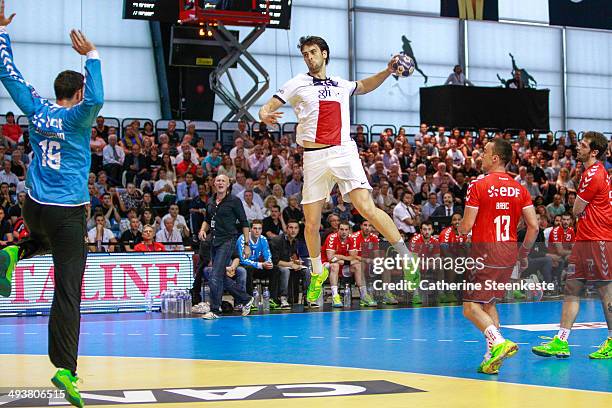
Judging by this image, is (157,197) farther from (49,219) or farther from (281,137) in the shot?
(49,219)

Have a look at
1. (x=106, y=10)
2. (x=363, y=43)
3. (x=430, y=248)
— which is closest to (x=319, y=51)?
(x=430, y=248)

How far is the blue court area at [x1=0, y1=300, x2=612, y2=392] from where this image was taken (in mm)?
9594

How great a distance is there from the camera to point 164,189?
1905 cm

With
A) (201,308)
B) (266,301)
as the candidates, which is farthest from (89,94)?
(266,301)

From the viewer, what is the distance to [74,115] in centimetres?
689

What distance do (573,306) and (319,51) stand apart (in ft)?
12.6

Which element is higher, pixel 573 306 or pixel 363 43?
pixel 363 43

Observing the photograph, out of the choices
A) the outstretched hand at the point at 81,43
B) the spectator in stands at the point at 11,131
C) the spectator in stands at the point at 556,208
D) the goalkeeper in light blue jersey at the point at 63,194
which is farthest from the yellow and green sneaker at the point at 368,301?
the outstretched hand at the point at 81,43

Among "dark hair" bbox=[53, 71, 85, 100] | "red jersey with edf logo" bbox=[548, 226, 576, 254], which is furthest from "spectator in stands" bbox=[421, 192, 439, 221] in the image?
"dark hair" bbox=[53, 71, 85, 100]

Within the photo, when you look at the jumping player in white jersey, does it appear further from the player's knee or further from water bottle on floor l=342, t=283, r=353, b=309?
water bottle on floor l=342, t=283, r=353, b=309

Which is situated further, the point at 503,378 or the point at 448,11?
the point at 448,11

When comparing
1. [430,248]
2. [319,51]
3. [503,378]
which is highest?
[319,51]

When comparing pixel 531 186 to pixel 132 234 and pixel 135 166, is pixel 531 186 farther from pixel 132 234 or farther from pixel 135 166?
pixel 132 234

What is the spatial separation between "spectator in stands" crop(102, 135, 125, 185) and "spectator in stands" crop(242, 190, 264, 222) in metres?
2.76
